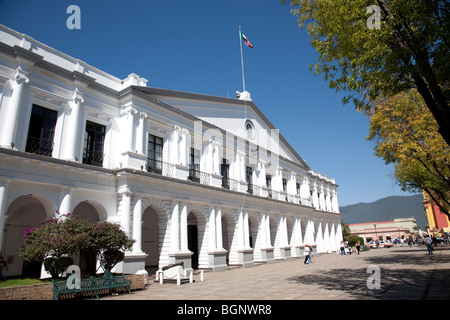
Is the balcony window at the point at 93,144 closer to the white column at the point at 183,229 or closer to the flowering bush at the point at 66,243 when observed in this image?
the flowering bush at the point at 66,243

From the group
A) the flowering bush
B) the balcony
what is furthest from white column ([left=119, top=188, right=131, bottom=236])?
the balcony

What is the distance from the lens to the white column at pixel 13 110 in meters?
11.1

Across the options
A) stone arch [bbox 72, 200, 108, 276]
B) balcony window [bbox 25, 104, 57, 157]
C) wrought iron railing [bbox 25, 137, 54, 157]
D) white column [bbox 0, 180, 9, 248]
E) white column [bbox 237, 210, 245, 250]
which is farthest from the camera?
white column [bbox 237, 210, 245, 250]

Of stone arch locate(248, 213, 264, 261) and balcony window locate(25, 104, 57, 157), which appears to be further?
stone arch locate(248, 213, 264, 261)

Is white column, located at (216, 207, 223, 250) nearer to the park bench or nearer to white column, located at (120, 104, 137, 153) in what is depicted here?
the park bench

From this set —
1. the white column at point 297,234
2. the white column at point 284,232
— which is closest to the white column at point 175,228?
the white column at point 284,232

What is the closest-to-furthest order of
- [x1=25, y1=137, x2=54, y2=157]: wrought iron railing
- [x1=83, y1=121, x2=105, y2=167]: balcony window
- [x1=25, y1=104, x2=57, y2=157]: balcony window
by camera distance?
[x1=25, y1=137, x2=54, y2=157]: wrought iron railing < [x1=25, y1=104, x2=57, y2=157]: balcony window < [x1=83, y1=121, x2=105, y2=167]: balcony window

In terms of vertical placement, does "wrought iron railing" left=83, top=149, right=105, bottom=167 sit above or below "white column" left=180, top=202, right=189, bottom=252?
above

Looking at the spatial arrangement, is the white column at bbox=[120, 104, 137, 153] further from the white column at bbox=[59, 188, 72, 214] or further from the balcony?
the balcony

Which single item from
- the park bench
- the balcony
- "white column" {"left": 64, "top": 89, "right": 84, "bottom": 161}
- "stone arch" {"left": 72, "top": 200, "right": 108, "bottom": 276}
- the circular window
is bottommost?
the park bench

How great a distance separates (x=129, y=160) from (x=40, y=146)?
3624mm

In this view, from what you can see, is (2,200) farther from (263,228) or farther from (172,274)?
(263,228)

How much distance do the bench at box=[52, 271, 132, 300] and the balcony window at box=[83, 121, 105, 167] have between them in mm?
6180

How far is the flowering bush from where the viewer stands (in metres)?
9.18
